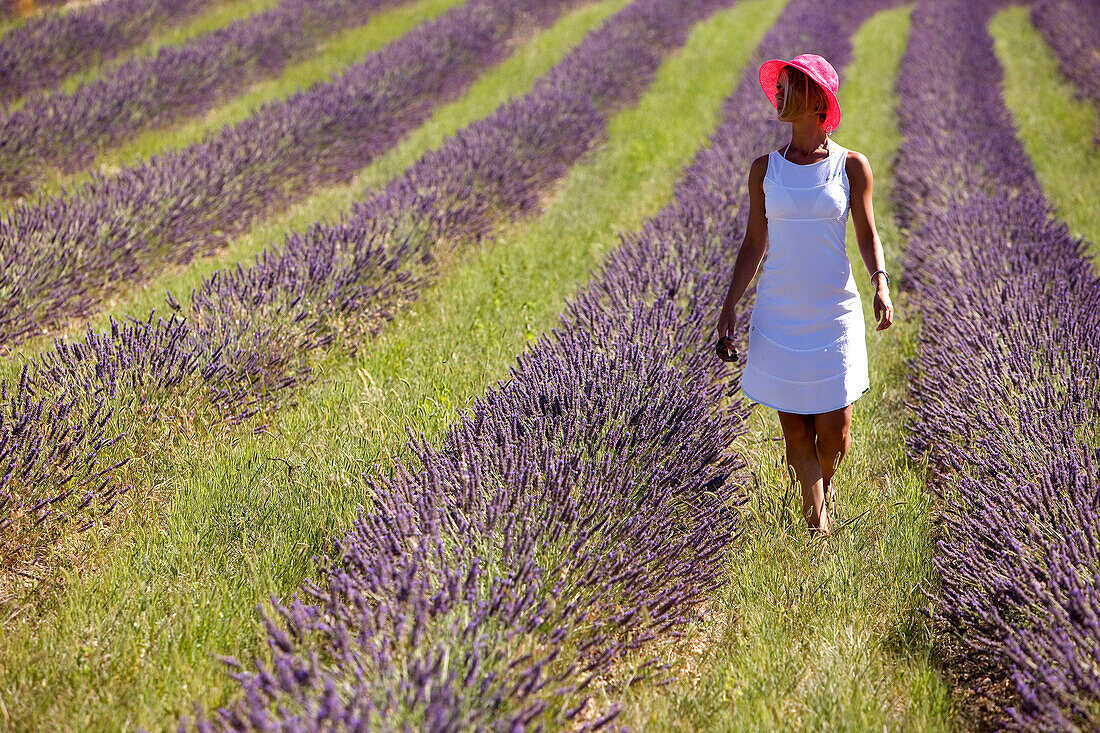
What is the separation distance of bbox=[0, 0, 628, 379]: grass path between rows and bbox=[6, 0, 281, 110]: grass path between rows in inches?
81.8

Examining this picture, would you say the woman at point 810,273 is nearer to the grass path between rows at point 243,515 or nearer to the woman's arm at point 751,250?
the woman's arm at point 751,250

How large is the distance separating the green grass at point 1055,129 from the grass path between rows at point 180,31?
10.0m

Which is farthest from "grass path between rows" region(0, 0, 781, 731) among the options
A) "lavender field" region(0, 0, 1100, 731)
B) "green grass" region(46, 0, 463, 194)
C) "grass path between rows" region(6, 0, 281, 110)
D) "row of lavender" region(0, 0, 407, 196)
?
"grass path between rows" region(6, 0, 281, 110)

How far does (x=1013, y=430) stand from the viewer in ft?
9.15

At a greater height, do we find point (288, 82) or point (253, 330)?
point (253, 330)

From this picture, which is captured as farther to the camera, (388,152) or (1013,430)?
(388,152)

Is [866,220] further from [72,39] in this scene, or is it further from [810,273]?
[72,39]

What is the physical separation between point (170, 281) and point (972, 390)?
4444 millimetres

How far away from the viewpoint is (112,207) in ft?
17.7

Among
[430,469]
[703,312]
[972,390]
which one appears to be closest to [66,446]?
[430,469]

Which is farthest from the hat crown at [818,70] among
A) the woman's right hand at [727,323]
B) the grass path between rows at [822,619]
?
the grass path between rows at [822,619]

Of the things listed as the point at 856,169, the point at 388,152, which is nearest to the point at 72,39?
the point at 388,152

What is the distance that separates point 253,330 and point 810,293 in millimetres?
2376

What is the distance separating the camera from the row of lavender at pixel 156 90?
6.90 m
